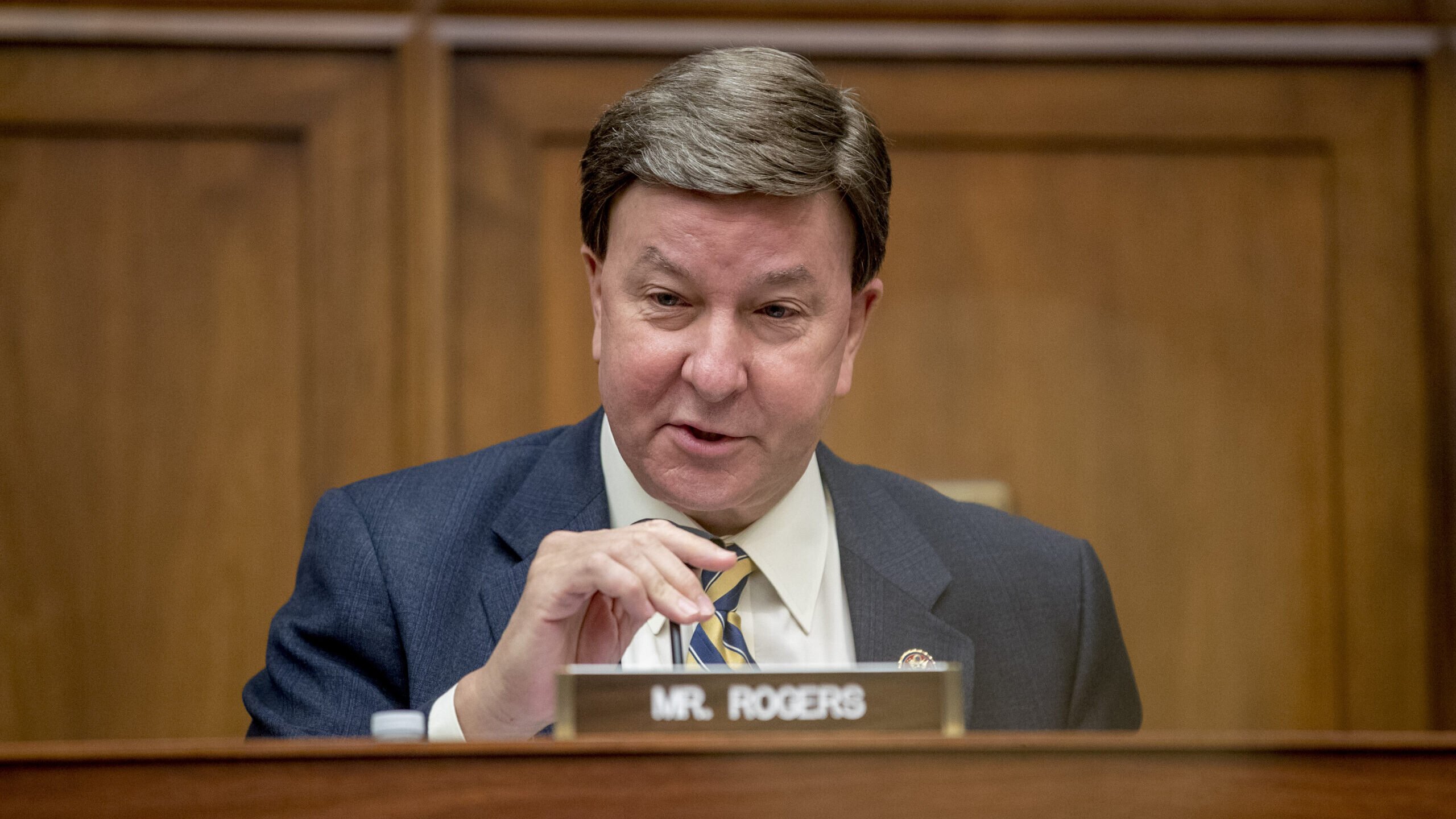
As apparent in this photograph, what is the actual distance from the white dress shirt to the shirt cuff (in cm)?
26

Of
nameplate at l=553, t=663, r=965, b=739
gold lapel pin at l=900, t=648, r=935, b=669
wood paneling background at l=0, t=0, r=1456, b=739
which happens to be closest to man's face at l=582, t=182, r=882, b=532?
gold lapel pin at l=900, t=648, r=935, b=669

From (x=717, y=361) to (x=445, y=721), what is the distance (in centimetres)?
41

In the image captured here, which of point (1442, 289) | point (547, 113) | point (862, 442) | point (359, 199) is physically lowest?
point (862, 442)

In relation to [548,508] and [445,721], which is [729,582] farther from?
[445,721]

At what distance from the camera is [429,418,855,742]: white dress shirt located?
141cm

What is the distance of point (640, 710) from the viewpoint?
0.83 metres

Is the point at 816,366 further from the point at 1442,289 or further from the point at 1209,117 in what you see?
the point at 1442,289

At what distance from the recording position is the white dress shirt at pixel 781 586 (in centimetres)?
141

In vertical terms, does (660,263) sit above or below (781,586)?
above

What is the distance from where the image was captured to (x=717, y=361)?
1286 millimetres

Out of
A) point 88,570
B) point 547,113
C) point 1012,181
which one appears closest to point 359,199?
point 547,113

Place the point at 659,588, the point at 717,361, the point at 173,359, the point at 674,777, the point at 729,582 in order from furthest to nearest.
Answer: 1. the point at 173,359
2. the point at 729,582
3. the point at 717,361
4. the point at 659,588
5. the point at 674,777

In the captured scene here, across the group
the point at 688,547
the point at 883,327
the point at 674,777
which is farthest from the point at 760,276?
the point at 883,327

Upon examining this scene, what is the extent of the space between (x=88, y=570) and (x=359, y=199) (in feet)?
2.73
